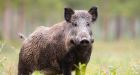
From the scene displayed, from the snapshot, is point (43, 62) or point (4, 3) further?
point (4, 3)

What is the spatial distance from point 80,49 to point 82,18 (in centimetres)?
53

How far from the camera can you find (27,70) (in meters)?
11.3

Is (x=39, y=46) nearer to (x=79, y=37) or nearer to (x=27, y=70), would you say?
(x=27, y=70)

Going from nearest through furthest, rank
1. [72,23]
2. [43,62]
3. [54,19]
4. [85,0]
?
1. [72,23]
2. [43,62]
3. [85,0]
4. [54,19]

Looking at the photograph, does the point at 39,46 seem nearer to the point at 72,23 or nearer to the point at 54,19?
the point at 72,23

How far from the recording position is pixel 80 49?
388 inches

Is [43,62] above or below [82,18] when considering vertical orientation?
below

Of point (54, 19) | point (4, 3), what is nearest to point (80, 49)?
point (4, 3)

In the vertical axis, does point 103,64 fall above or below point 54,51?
below

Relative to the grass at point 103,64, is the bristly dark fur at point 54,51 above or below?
above

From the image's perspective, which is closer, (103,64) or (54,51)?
(54,51)

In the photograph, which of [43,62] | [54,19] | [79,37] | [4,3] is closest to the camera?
[79,37]

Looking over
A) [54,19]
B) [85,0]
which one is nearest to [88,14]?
[85,0]

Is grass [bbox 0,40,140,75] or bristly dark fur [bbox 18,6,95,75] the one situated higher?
bristly dark fur [bbox 18,6,95,75]
